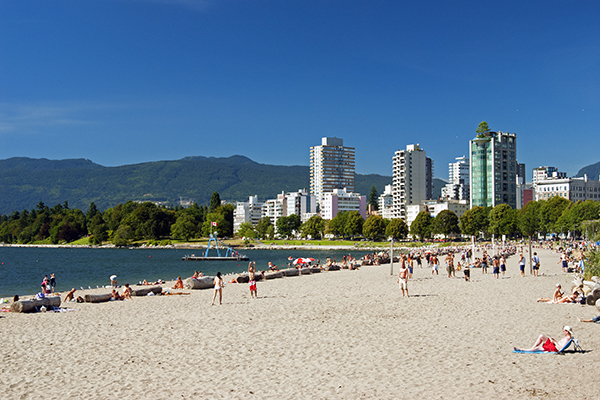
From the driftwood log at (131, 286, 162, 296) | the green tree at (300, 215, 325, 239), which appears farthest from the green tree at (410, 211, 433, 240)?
the driftwood log at (131, 286, 162, 296)

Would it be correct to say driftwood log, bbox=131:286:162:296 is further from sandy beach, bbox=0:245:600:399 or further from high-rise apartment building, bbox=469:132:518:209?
high-rise apartment building, bbox=469:132:518:209

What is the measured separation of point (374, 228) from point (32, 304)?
110481 mm

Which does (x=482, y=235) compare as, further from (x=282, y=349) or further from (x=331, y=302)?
(x=282, y=349)

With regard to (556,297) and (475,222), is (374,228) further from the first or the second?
(556,297)

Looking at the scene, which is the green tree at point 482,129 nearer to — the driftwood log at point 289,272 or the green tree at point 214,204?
the green tree at point 214,204

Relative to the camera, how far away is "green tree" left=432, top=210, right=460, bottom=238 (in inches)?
4705

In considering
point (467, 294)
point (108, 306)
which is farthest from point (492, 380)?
point (108, 306)

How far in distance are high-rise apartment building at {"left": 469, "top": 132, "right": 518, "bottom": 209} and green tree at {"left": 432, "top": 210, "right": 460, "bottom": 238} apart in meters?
26.4

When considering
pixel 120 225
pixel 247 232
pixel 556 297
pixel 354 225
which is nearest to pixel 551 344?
pixel 556 297

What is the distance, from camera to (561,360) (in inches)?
413

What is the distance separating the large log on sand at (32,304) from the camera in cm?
1780

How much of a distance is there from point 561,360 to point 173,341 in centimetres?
912

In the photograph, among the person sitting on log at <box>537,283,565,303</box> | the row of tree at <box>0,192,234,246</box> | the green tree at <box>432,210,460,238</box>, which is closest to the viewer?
the person sitting on log at <box>537,283,565,303</box>

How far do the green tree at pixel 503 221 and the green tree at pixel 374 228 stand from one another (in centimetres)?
2685
